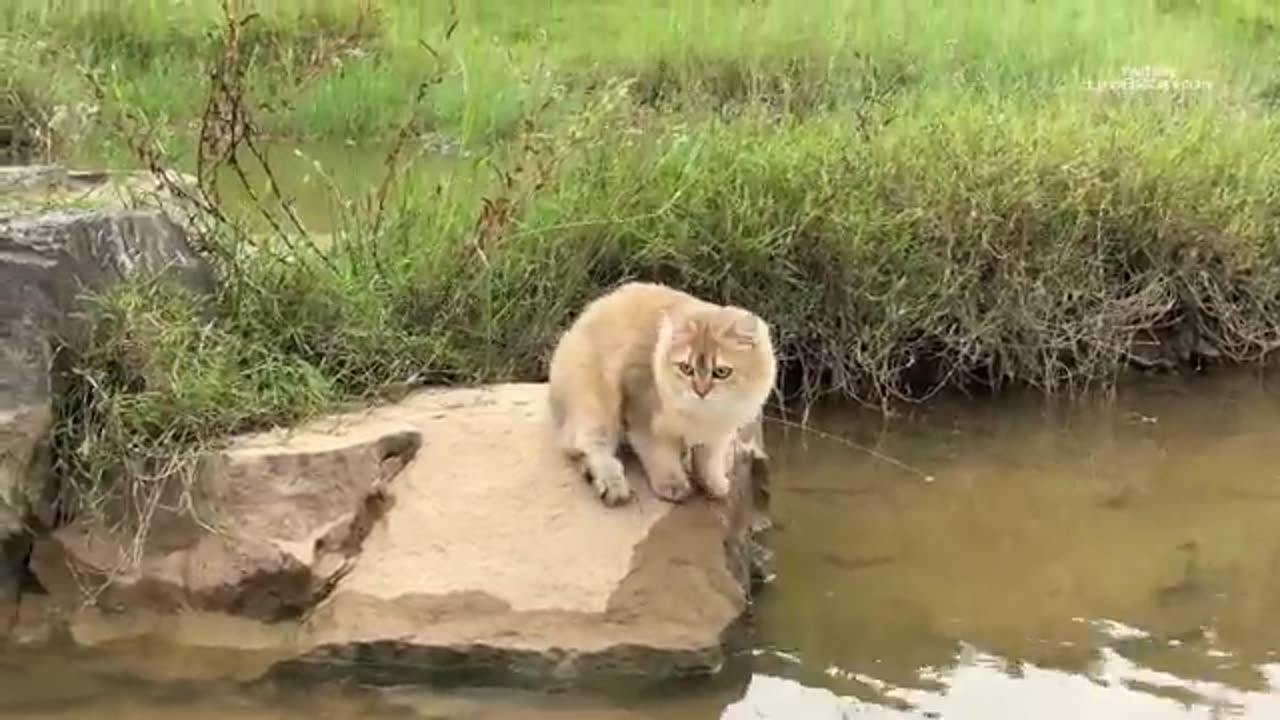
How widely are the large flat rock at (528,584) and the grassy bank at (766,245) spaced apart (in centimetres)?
59

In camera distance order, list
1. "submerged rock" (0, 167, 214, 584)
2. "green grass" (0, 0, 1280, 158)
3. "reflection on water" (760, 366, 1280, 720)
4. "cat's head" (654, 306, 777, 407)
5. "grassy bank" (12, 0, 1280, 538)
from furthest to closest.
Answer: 1. "green grass" (0, 0, 1280, 158)
2. "grassy bank" (12, 0, 1280, 538)
3. "submerged rock" (0, 167, 214, 584)
4. "reflection on water" (760, 366, 1280, 720)
5. "cat's head" (654, 306, 777, 407)

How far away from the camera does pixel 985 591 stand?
5289 millimetres

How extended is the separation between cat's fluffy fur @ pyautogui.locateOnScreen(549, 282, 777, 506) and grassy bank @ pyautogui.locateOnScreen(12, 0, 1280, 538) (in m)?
0.84

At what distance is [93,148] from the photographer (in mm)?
7430

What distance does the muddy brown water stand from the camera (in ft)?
14.9

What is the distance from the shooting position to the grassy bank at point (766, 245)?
212 inches

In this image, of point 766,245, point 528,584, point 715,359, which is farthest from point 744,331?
point 766,245

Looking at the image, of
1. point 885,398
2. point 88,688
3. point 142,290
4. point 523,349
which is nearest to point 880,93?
point 885,398

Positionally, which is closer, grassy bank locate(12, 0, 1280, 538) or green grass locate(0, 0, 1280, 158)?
grassy bank locate(12, 0, 1280, 538)

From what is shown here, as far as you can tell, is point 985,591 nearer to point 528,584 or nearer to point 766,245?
point 528,584

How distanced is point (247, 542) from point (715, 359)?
1304 mm

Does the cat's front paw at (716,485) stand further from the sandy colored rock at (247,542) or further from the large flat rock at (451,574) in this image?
the sandy colored rock at (247,542)

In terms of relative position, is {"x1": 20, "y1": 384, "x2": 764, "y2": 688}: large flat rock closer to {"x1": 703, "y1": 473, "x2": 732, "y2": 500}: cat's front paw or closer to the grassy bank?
{"x1": 703, "y1": 473, "x2": 732, "y2": 500}: cat's front paw

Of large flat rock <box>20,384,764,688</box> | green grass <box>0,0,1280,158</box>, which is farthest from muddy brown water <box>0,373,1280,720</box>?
green grass <box>0,0,1280,158</box>
